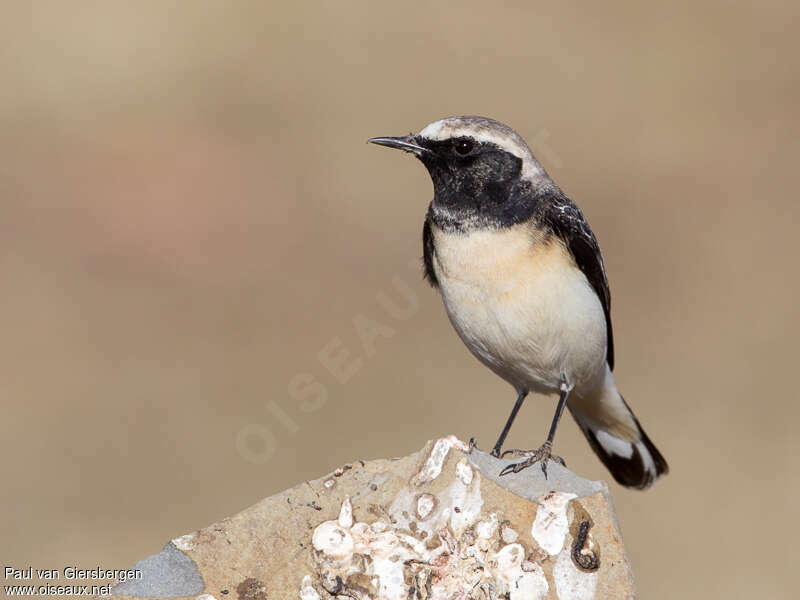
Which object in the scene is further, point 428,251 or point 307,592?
point 428,251

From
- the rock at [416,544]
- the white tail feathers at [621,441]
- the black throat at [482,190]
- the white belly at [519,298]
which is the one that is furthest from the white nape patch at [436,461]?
the white tail feathers at [621,441]

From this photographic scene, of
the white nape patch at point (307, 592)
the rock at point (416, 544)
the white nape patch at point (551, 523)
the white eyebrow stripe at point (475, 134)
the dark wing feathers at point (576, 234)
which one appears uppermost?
the white eyebrow stripe at point (475, 134)

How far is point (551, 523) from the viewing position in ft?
16.5

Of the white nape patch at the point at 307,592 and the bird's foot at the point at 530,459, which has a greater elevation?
the bird's foot at the point at 530,459

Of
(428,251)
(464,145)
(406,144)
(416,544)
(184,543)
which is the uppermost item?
(464,145)

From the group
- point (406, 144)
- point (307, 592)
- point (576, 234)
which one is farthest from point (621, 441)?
point (307, 592)

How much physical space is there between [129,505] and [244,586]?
6.20 metres

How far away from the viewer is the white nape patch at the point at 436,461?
5.22 meters

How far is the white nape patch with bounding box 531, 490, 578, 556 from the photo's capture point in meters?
4.98

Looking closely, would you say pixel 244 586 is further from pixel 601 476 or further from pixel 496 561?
pixel 601 476

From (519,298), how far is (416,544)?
1.79m

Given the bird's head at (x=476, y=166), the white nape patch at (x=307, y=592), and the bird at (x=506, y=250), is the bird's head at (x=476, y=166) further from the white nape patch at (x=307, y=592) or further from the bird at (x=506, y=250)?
the white nape patch at (x=307, y=592)

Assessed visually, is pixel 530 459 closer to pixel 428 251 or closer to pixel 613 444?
pixel 428 251

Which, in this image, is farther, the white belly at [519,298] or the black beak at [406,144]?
the black beak at [406,144]
